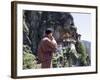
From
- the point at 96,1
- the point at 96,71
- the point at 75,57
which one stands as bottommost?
the point at 96,71

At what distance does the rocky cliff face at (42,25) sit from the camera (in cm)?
188

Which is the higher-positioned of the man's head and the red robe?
the man's head

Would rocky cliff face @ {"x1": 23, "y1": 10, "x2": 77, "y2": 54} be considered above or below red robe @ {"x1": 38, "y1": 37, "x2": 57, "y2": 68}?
above

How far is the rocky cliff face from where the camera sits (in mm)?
1882

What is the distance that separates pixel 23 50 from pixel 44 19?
11.9 inches

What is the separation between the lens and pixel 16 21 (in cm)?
183

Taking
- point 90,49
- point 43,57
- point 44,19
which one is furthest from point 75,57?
point 44,19

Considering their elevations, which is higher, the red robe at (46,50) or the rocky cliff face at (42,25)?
the rocky cliff face at (42,25)

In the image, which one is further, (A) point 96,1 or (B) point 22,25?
(A) point 96,1

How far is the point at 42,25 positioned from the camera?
6.36 ft

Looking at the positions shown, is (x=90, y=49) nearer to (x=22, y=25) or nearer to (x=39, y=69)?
(x=39, y=69)

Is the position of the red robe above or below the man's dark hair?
below

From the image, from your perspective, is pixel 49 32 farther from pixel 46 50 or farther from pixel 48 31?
pixel 46 50

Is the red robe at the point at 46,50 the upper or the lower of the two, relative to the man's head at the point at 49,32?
lower
